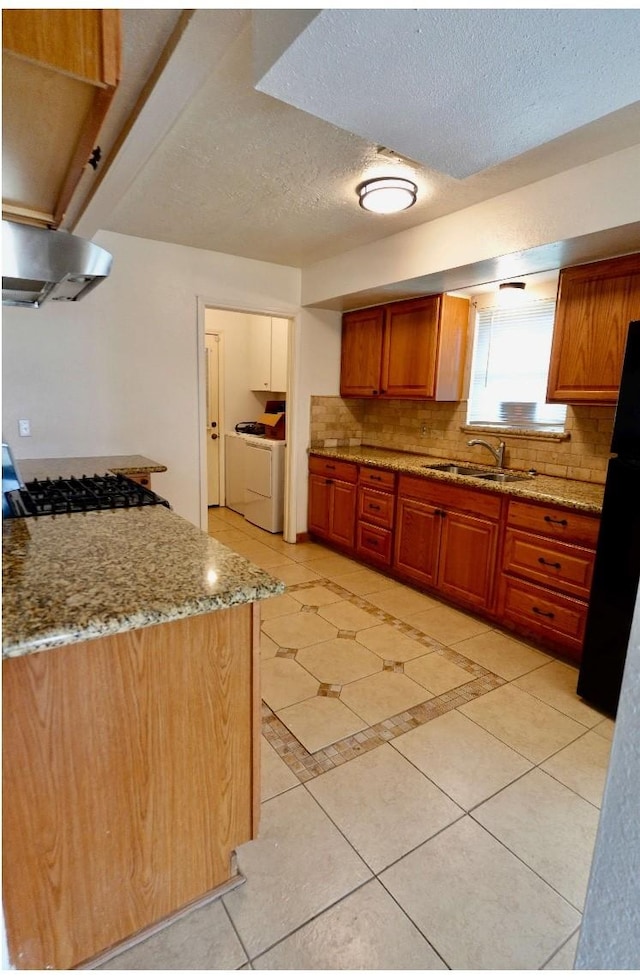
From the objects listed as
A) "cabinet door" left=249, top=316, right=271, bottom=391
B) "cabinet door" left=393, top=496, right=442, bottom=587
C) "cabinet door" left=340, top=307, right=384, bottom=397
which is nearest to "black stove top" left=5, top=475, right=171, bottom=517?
Result: "cabinet door" left=393, top=496, right=442, bottom=587

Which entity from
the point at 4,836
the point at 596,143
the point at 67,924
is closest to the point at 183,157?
the point at 596,143

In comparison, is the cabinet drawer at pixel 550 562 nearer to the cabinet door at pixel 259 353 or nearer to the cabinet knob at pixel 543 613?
the cabinet knob at pixel 543 613

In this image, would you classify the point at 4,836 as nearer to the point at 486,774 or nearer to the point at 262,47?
the point at 486,774

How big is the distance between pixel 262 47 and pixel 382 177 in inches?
46.2

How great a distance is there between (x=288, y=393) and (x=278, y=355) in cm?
111

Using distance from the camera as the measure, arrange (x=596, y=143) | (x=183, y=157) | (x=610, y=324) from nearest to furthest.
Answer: (x=596, y=143) → (x=183, y=157) → (x=610, y=324)

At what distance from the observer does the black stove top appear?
5.52 feet

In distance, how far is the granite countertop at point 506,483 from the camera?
242 centimetres

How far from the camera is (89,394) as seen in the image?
3213 mm

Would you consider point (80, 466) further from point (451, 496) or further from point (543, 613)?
point (543, 613)

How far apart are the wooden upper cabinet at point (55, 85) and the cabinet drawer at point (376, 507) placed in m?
2.72

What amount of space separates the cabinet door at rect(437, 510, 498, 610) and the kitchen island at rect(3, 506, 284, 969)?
1996 mm

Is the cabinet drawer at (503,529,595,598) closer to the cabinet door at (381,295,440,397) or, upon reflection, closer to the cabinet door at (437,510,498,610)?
the cabinet door at (437,510,498,610)

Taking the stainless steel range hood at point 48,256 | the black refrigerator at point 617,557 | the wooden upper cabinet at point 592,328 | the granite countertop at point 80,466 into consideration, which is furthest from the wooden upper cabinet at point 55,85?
the wooden upper cabinet at point 592,328
